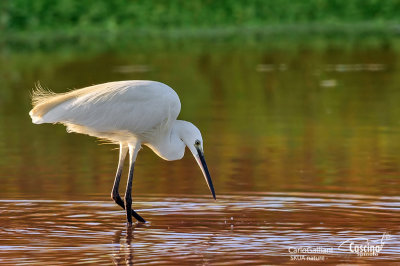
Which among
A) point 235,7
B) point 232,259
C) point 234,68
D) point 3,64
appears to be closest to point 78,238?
point 232,259

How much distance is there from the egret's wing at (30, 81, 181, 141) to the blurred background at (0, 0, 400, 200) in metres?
0.87

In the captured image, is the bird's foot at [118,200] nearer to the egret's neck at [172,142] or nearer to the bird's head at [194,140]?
the egret's neck at [172,142]

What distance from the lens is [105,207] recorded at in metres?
9.74

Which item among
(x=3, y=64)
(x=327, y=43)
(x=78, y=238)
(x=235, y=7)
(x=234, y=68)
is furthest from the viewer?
(x=235, y=7)

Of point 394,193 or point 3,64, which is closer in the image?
point 394,193

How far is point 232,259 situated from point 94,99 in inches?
97.0

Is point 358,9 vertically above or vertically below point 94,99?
below

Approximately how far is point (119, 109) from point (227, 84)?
11.1 metres

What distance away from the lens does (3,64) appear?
25.2 metres

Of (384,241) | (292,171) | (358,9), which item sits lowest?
(358,9)

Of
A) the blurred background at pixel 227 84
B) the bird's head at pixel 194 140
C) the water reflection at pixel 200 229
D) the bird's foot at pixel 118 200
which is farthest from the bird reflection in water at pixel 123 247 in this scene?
the blurred background at pixel 227 84

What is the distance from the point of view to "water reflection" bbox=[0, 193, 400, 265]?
7699mm

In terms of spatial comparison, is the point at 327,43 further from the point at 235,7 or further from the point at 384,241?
the point at 384,241

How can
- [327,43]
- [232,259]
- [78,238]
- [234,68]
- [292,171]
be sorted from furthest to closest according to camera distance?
[327,43] < [234,68] < [292,171] < [78,238] < [232,259]
